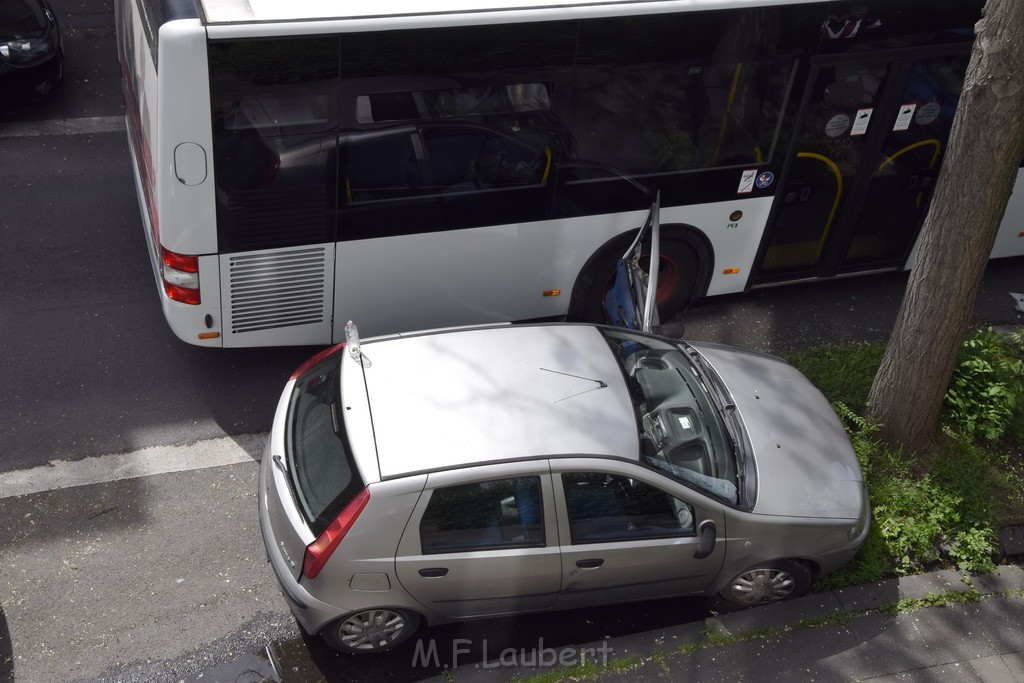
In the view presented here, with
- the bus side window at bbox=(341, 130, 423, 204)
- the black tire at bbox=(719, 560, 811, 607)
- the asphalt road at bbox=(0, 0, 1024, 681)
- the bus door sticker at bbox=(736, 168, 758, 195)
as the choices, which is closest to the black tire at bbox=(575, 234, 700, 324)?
the asphalt road at bbox=(0, 0, 1024, 681)

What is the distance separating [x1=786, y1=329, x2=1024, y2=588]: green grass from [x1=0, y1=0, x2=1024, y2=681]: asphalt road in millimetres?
834

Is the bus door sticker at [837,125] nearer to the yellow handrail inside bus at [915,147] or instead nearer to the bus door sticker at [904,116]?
Result: the bus door sticker at [904,116]

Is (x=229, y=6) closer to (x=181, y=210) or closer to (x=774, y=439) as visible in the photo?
(x=181, y=210)

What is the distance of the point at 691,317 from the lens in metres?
8.31

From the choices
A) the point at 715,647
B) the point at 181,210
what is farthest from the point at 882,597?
the point at 181,210

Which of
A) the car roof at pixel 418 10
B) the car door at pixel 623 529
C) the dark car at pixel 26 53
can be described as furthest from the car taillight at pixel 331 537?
the dark car at pixel 26 53

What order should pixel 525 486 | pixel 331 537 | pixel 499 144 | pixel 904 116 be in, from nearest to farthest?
pixel 331 537, pixel 525 486, pixel 499 144, pixel 904 116

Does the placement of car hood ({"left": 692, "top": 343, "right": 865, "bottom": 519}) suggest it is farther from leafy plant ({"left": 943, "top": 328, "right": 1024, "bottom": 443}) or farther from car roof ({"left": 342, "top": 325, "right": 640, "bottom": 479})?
leafy plant ({"left": 943, "top": 328, "right": 1024, "bottom": 443})

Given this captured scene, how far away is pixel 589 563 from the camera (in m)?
5.26

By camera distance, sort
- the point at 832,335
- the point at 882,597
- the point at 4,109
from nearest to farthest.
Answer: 1. the point at 882,597
2. the point at 832,335
3. the point at 4,109

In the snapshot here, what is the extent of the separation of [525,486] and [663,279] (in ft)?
11.3

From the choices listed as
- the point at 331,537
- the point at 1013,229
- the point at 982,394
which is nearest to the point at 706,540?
the point at 331,537

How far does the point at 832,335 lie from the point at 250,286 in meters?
4.88

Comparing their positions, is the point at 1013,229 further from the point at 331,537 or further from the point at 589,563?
the point at 331,537
